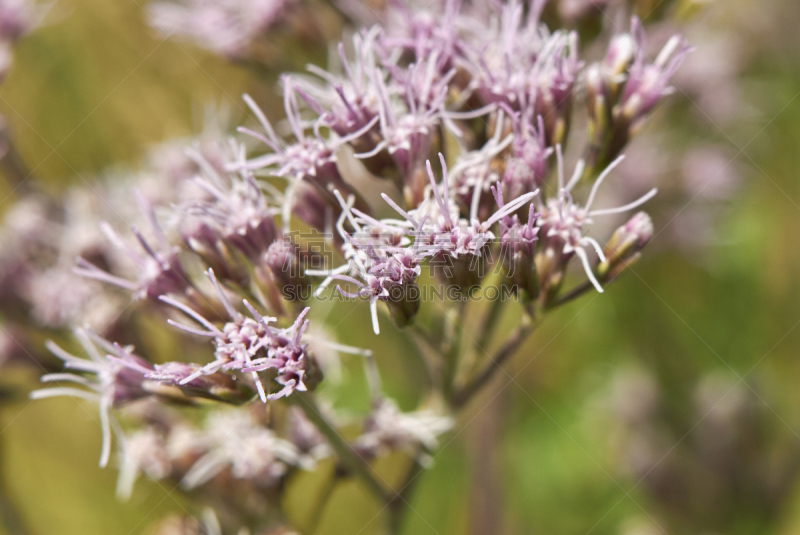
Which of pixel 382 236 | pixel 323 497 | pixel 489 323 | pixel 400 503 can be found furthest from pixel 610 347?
pixel 382 236

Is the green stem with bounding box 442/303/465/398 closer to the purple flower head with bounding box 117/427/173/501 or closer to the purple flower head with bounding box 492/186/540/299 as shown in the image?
the purple flower head with bounding box 492/186/540/299

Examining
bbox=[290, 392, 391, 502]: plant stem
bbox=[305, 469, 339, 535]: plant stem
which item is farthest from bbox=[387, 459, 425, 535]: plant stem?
bbox=[305, 469, 339, 535]: plant stem

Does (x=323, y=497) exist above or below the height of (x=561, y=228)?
below

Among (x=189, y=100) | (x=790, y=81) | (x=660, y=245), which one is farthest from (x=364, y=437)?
(x=790, y=81)

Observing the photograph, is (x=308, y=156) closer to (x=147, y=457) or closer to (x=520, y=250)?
(x=520, y=250)

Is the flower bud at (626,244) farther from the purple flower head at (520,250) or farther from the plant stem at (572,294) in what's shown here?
the purple flower head at (520,250)

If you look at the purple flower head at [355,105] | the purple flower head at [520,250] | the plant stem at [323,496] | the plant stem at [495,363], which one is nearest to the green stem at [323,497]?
the plant stem at [323,496]
